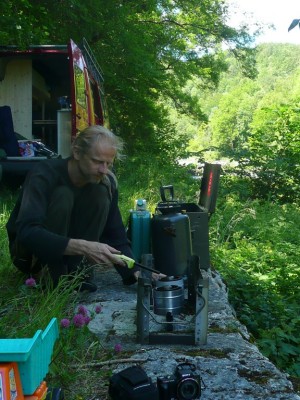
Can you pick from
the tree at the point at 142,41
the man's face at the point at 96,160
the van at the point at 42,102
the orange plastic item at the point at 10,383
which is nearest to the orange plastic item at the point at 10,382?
the orange plastic item at the point at 10,383

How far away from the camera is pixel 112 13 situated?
40.9 feet

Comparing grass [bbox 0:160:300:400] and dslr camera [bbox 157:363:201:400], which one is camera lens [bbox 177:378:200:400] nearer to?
dslr camera [bbox 157:363:201:400]

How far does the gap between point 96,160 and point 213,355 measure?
4.36ft

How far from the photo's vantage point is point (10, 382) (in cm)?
158

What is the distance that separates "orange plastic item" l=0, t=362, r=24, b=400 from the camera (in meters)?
1.54

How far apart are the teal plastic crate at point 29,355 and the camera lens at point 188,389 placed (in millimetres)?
667

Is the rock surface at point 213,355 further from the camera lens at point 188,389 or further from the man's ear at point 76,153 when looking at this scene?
the man's ear at point 76,153

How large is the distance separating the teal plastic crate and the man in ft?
4.82

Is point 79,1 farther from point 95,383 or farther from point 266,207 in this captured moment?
point 95,383

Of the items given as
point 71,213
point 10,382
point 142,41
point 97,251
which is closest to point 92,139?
point 71,213

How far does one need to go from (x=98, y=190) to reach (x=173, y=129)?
16699 mm

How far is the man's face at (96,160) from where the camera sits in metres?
3.59

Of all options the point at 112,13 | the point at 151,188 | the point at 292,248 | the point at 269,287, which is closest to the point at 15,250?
the point at 269,287

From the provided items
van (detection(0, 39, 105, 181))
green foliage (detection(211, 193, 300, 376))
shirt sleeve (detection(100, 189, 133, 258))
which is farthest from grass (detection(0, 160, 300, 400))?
van (detection(0, 39, 105, 181))
